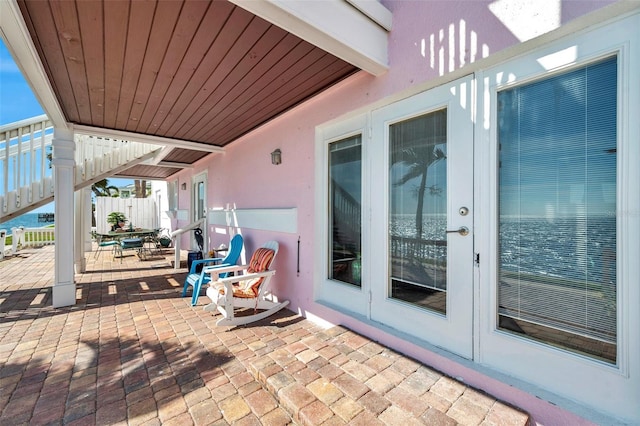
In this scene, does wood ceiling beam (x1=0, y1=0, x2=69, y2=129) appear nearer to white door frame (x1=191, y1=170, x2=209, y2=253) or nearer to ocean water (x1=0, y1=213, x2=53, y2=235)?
white door frame (x1=191, y1=170, x2=209, y2=253)

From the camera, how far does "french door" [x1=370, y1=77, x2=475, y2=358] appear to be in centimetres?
187

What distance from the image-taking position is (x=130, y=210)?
11.5 metres

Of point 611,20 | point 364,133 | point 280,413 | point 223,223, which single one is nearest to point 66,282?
point 223,223

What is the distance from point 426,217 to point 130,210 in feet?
42.0

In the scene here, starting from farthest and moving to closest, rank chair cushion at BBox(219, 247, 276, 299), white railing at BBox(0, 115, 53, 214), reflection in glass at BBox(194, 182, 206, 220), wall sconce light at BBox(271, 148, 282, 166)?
reflection in glass at BBox(194, 182, 206, 220) < white railing at BBox(0, 115, 53, 214) < wall sconce light at BBox(271, 148, 282, 166) < chair cushion at BBox(219, 247, 276, 299)

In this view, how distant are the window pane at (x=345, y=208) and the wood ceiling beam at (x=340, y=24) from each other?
763 mm

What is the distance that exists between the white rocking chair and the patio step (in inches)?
34.9

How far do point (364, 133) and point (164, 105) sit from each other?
2.41m

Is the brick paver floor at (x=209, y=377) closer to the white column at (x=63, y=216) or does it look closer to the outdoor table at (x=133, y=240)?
the white column at (x=63, y=216)

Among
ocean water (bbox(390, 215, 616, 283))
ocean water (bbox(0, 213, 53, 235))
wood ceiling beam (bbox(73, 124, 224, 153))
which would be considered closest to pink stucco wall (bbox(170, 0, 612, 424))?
wood ceiling beam (bbox(73, 124, 224, 153))

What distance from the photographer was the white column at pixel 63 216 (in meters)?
3.61

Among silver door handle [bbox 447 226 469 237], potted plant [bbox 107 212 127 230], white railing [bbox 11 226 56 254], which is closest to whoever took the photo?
silver door handle [bbox 447 226 469 237]

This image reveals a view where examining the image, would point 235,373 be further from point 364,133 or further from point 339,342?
point 364,133

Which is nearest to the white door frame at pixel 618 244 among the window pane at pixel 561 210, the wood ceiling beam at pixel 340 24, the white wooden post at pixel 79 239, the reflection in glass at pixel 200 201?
the window pane at pixel 561 210
